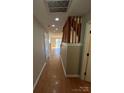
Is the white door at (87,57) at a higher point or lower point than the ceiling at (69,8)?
lower

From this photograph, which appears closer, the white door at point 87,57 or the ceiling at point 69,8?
the ceiling at point 69,8

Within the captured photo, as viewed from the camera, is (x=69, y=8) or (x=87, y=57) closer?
(x=69, y=8)

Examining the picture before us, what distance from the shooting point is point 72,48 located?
5402mm

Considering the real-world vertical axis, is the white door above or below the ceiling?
below

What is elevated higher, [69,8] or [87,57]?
[69,8]

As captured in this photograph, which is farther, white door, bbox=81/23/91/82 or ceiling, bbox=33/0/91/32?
white door, bbox=81/23/91/82
